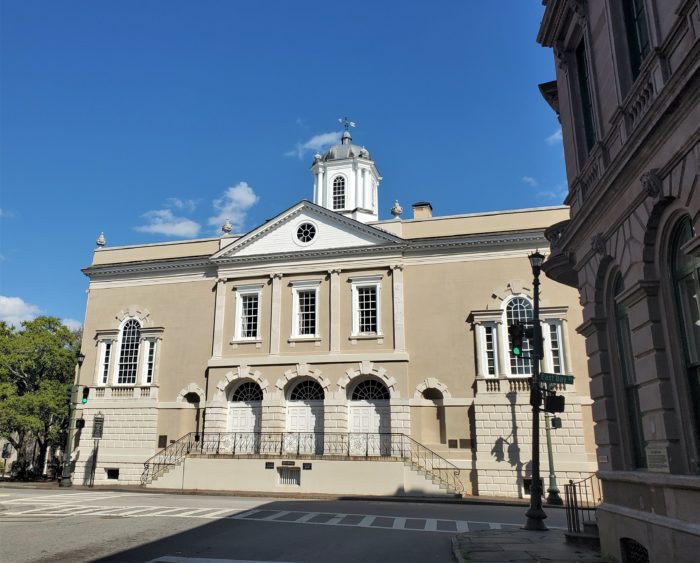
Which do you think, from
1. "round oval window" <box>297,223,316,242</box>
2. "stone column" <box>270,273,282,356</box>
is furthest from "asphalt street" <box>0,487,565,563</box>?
"round oval window" <box>297,223,316,242</box>

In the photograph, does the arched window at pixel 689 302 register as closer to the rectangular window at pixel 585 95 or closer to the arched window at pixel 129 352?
the rectangular window at pixel 585 95

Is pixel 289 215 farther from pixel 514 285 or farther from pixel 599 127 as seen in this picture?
pixel 599 127

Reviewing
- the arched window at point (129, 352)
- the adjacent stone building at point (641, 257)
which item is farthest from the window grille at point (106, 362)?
the adjacent stone building at point (641, 257)

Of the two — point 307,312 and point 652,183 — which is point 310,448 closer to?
point 307,312

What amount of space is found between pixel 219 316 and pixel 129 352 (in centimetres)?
569

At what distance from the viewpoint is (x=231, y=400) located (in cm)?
3108

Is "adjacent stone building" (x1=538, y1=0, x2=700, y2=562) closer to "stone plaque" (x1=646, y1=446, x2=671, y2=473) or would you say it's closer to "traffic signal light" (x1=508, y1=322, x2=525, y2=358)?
"stone plaque" (x1=646, y1=446, x2=671, y2=473)

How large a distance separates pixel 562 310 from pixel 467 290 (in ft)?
14.2

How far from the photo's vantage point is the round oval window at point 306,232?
32062 millimetres

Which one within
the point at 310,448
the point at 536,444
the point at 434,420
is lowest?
the point at 536,444

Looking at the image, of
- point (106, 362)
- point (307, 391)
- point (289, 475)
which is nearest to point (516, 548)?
point (289, 475)

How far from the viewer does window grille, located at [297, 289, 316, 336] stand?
102 feet

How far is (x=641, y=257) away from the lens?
9180mm

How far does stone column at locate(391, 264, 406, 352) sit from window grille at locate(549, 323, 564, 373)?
6.58 m
